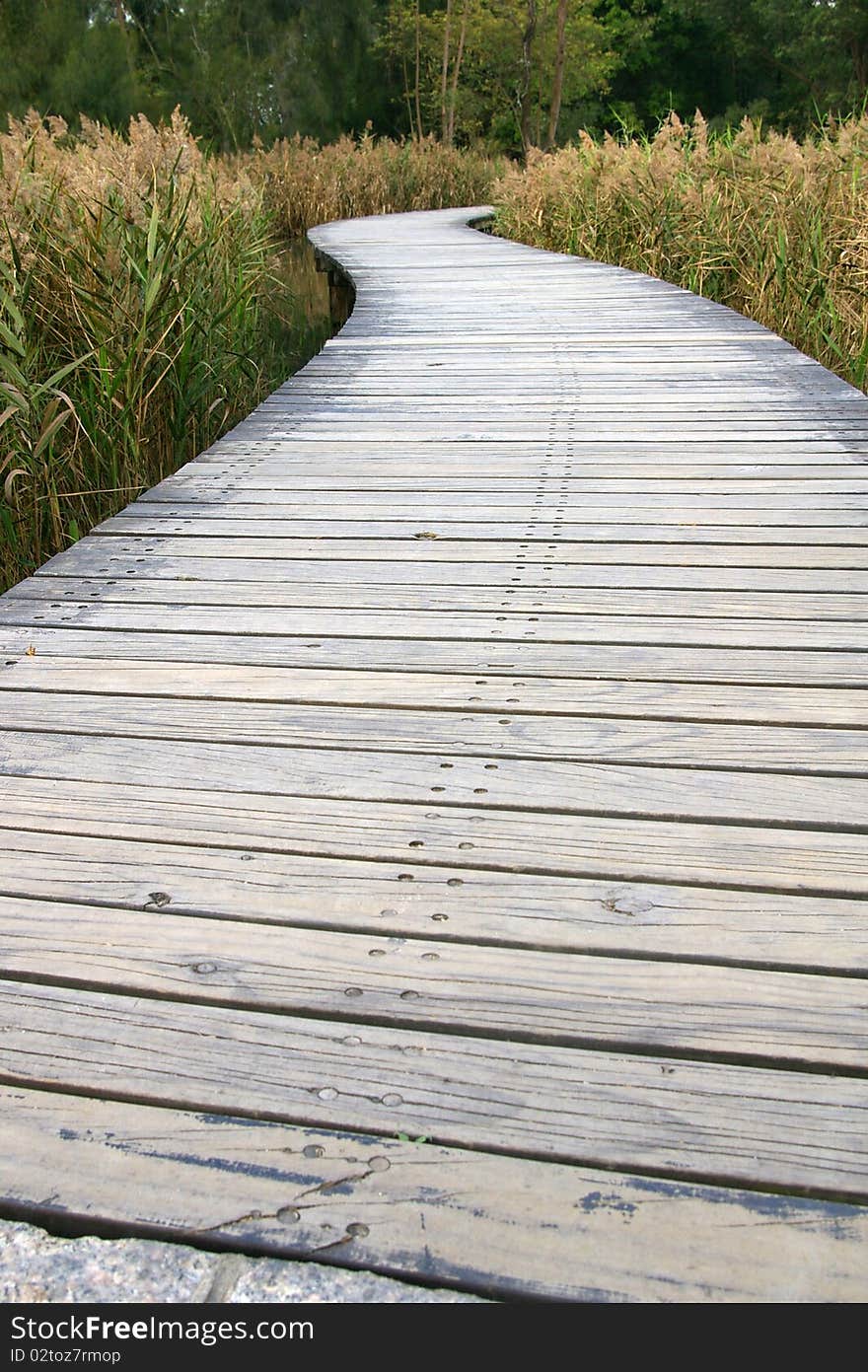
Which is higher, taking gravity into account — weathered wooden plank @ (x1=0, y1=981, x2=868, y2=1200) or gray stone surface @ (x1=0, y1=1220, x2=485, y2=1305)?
weathered wooden plank @ (x1=0, y1=981, x2=868, y2=1200)

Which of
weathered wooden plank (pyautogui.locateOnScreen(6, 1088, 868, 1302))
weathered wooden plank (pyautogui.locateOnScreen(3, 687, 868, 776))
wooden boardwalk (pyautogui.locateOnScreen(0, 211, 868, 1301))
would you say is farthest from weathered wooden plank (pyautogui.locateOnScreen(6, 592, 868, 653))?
weathered wooden plank (pyautogui.locateOnScreen(6, 1088, 868, 1302))

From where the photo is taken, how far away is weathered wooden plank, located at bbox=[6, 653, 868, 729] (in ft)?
5.24

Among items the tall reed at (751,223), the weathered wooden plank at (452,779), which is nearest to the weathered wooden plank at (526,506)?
the weathered wooden plank at (452,779)

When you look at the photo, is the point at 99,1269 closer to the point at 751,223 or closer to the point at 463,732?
the point at 463,732

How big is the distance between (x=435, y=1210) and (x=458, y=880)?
433mm

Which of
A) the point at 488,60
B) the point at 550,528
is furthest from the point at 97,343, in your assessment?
the point at 488,60

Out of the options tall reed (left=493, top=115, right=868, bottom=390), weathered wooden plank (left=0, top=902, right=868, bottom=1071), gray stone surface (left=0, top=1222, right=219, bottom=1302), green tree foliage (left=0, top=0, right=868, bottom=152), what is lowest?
gray stone surface (left=0, top=1222, right=219, bottom=1302)

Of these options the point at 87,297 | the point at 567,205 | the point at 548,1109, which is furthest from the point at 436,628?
the point at 567,205

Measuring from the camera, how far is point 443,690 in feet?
5.53

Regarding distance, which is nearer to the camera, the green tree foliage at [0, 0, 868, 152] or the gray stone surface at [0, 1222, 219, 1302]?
the gray stone surface at [0, 1222, 219, 1302]

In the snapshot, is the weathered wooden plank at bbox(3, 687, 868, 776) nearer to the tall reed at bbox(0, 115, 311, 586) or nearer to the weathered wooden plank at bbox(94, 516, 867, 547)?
the weathered wooden plank at bbox(94, 516, 867, 547)

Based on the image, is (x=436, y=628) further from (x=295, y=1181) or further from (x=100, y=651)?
(x=295, y=1181)

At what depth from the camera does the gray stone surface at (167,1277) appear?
2.60ft

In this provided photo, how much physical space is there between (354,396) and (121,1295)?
297 cm
